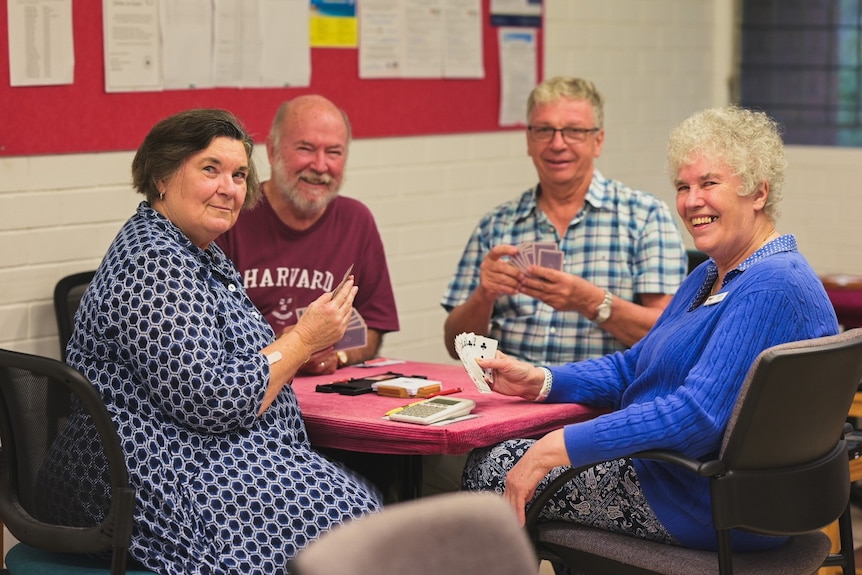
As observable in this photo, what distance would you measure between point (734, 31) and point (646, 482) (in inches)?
188

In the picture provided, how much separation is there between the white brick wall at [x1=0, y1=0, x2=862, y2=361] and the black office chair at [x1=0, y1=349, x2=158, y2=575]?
1.17 meters

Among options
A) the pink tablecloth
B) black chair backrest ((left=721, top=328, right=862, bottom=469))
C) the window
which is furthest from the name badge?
the window

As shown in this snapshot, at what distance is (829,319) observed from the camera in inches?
102

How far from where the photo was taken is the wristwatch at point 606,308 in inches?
142

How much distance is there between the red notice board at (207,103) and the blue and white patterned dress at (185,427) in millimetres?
1204

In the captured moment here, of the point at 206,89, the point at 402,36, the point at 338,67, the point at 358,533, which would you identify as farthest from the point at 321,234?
the point at 358,533

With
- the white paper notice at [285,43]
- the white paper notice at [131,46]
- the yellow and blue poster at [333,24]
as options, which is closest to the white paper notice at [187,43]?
the white paper notice at [131,46]

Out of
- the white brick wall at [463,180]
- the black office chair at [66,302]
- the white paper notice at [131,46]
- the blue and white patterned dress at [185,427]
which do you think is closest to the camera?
the blue and white patterned dress at [185,427]

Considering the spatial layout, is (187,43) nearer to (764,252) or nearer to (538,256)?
(538,256)

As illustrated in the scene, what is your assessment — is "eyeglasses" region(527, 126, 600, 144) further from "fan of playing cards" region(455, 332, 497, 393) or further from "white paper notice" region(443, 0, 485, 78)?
"white paper notice" region(443, 0, 485, 78)

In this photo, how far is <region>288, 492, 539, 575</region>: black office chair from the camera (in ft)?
4.76

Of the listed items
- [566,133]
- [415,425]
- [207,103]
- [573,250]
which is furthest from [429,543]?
[207,103]

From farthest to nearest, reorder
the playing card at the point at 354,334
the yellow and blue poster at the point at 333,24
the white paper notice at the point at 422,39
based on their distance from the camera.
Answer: the white paper notice at the point at 422,39 < the yellow and blue poster at the point at 333,24 < the playing card at the point at 354,334

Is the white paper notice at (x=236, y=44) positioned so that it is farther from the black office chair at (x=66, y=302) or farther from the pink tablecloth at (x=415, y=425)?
the pink tablecloth at (x=415, y=425)
